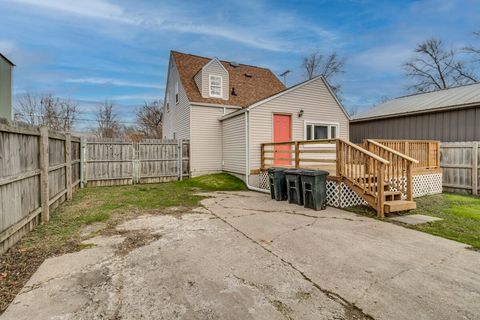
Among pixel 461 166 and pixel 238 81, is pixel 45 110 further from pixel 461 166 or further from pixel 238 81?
pixel 461 166

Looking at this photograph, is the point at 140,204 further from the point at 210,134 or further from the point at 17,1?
the point at 17,1

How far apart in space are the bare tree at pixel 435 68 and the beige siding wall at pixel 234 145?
23.3 meters

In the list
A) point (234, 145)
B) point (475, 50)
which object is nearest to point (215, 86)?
point (234, 145)

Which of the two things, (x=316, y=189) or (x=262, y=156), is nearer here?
(x=316, y=189)

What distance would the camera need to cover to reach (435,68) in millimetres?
25859

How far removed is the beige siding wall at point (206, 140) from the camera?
12906 mm

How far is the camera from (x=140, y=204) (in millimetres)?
7422

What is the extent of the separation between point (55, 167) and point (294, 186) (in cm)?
627

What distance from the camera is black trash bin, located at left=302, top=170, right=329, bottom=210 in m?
6.74

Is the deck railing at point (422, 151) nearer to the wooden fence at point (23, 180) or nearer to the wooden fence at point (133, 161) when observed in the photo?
the wooden fence at point (133, 161)

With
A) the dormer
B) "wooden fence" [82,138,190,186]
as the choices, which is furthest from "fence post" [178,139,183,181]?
the dormer

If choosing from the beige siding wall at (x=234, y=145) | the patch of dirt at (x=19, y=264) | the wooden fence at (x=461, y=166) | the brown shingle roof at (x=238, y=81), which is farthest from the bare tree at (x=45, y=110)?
the wooden fence at (x=461, y=166)

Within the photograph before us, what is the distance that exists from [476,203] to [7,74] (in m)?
14.5

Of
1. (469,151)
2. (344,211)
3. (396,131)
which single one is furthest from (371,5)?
(344,211)
